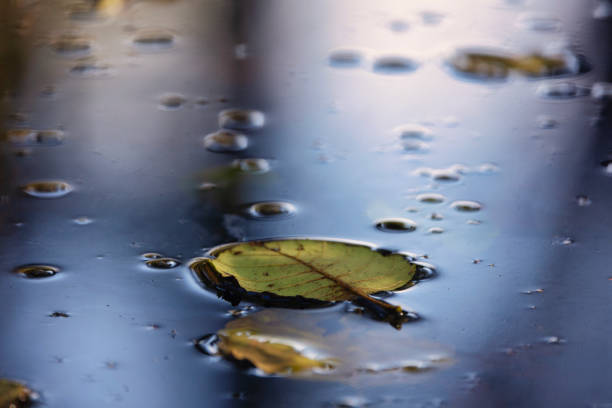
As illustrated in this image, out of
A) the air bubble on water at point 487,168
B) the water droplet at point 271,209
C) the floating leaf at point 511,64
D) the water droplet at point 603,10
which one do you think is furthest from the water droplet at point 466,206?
the water droplet at point 603,10

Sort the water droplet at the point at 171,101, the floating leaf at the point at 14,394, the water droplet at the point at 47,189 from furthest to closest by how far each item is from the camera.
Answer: the water droplet at the point at 171,101 → the water droplet at the point at 47,189 → the floating leaf at the point at 14,394

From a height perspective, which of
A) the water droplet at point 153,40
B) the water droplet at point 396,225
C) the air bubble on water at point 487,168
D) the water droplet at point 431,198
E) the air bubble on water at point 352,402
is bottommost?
the air bubble on water at point 352,402

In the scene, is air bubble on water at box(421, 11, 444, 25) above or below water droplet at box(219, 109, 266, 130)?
above

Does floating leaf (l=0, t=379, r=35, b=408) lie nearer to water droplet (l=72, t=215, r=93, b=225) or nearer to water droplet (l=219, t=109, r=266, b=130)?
water droplet (l=72, t=215, r=93, b=225)

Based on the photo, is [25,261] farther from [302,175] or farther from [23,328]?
[302,175]

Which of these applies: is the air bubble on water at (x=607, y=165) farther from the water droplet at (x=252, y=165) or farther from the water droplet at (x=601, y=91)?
the water droplet at (x=252, y=165)

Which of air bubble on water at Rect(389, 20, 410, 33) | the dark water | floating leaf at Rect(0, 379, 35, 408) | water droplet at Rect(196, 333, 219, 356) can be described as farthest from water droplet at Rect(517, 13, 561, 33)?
floating leaf at Rect(0, 379, 35, 408)

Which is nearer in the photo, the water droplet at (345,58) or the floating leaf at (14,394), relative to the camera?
the floating leaf at (14,394)
